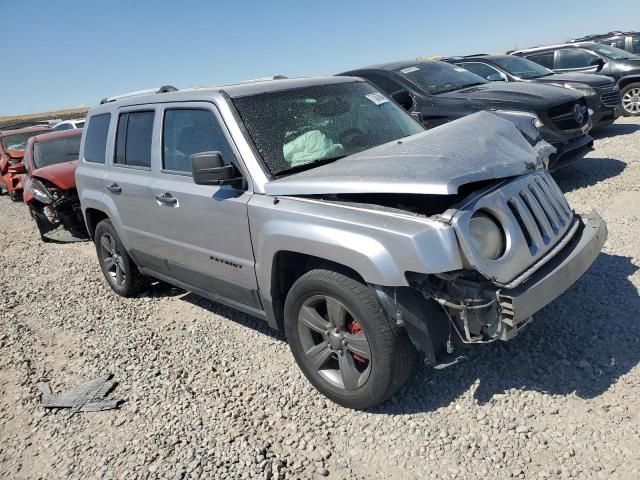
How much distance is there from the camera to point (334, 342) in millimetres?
3129

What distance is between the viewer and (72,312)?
543 centimetres

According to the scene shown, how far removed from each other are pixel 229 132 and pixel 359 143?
36.4 inches

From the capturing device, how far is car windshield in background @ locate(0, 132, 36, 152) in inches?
522

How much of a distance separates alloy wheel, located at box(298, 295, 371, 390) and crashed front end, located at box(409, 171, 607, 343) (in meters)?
0.53

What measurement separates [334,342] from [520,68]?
28.0 ft

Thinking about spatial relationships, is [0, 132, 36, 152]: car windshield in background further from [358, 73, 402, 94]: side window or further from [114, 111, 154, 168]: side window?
[114, 111, 154, 168]: side window

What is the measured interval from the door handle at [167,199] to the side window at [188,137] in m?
0.20

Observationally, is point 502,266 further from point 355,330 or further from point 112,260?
point 112,260

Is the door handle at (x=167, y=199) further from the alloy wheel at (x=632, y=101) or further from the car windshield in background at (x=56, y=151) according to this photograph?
the alloy wheel at (x=632, y=101)

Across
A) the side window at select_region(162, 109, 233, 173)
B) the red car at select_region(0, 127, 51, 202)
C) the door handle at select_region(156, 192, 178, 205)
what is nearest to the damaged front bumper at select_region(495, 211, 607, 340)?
the side window at select_region(162, 109, 233, 173)

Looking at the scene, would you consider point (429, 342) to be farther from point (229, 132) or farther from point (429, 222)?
point (229, 132)

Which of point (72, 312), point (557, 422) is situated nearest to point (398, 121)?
point (557, 422)

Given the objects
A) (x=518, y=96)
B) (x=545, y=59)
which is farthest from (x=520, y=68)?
(x=518, y=96)

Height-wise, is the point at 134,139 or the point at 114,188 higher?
the point at 134,139
